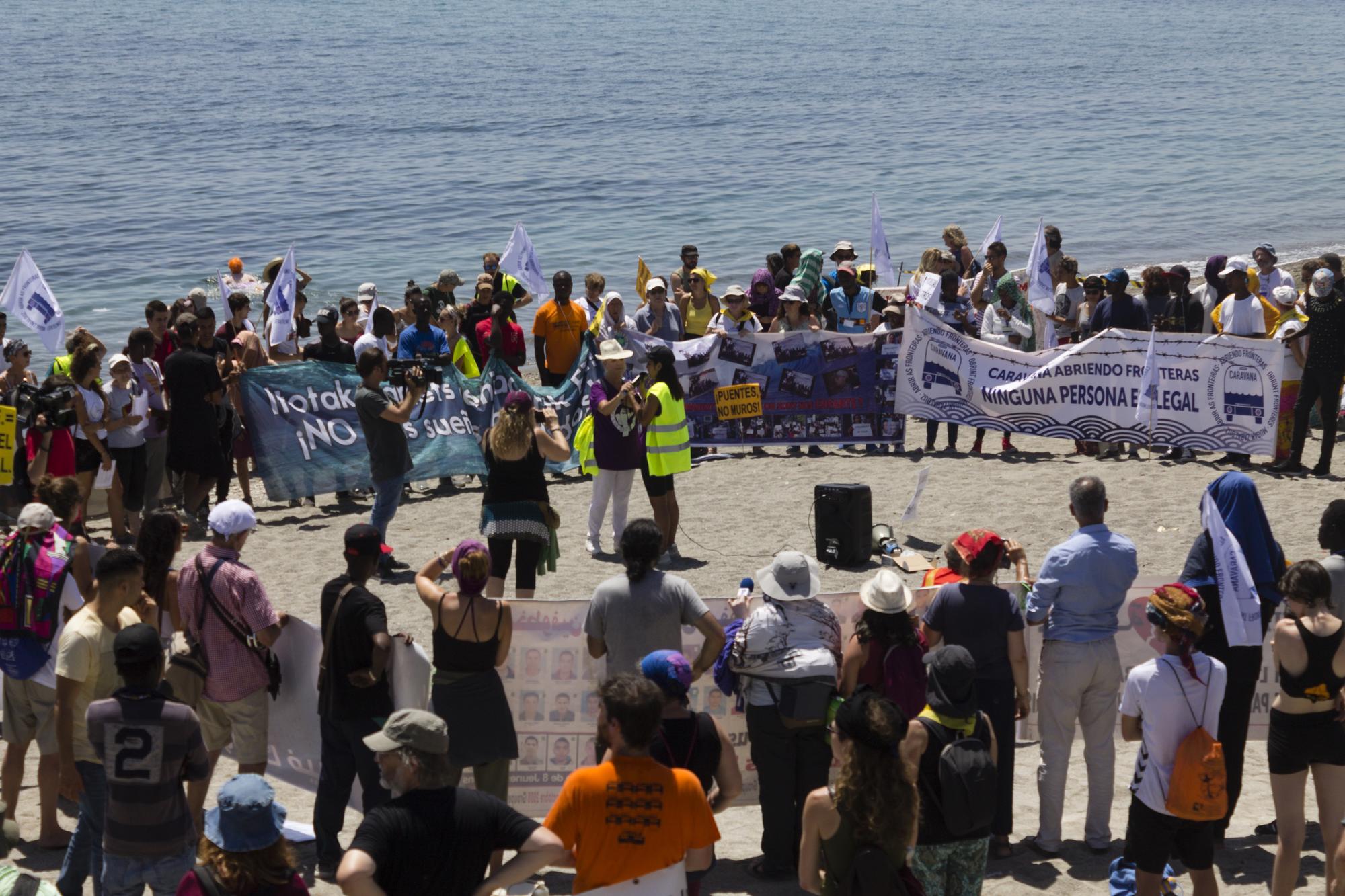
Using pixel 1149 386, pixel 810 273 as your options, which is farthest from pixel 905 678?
pixel 810 273

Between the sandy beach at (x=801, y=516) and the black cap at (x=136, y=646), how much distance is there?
9.87 feet

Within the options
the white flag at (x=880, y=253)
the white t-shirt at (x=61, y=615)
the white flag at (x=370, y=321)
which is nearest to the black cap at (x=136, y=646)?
the white t-shirt at (x=61, y=615)

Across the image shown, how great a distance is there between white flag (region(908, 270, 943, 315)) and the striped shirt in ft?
34.6

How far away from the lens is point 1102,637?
7.21 metres

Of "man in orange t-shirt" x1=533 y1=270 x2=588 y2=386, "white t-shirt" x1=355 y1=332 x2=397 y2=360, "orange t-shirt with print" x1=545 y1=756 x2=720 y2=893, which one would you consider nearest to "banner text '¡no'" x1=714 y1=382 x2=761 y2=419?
"man in orange t-shirt" x1=533 y1=270 x2=588 y2=386

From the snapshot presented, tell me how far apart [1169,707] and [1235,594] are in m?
1.07

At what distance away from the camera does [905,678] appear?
6.72 meters

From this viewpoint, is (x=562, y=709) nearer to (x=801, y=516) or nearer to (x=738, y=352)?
(x=801, y=516)

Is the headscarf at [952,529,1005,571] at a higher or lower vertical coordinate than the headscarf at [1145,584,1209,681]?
higher

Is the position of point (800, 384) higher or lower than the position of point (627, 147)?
lower

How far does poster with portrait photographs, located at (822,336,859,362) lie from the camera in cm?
1506

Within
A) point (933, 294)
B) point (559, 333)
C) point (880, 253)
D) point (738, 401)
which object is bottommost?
point (738, 401)

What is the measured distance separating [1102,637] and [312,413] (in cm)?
840

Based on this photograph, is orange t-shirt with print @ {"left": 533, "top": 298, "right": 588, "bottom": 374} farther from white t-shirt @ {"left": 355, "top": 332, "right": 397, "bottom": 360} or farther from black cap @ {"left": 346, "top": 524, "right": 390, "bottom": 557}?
black cap @ {"left": 346, "top": 524, "right": 390, "bottom": 557}
